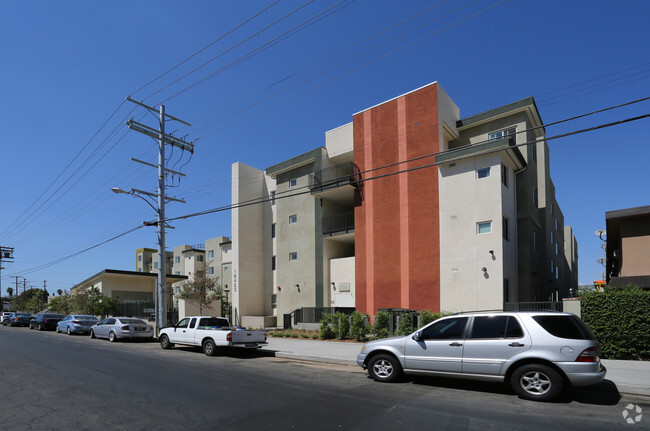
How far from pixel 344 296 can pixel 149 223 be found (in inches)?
513

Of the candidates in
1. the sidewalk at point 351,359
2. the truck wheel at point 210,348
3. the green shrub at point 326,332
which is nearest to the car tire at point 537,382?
the sidewalk at point 351,359

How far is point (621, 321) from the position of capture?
12305 mm

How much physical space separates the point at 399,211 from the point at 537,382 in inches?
634

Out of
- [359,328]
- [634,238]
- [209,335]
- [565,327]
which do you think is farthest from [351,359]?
[634,238]

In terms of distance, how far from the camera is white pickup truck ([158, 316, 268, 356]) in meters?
14.1

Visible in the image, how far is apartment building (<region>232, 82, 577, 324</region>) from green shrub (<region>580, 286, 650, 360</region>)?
19.9 feet

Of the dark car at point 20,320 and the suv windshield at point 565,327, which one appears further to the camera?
the dark car at point 20,320

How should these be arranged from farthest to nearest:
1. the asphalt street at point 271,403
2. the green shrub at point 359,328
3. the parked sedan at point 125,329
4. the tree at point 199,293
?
the tree at point 199,293 < the parked sedan at point 125,329 < the green shrub at point 359,328 < the asphalt street at point 271,403

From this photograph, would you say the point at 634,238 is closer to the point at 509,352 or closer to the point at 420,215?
the point at 420,215

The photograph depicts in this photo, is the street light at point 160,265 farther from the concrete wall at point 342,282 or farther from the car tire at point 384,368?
the car tire at point 384,368

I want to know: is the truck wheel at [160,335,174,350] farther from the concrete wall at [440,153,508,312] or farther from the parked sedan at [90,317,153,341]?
the concrete wall at [440,153,508,312]

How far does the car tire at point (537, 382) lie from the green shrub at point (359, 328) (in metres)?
10.3

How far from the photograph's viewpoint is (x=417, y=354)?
8.75 metres

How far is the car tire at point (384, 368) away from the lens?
9.02m
